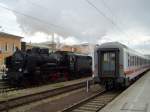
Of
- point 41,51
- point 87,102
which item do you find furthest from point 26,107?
point 41,51

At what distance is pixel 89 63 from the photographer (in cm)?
4200

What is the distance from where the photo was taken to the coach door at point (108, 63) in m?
19.8

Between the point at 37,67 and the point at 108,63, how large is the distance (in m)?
8.35

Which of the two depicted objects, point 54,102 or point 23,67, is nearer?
point 54,102

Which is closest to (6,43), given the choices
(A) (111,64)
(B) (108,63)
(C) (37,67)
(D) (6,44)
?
(D) (6,44)

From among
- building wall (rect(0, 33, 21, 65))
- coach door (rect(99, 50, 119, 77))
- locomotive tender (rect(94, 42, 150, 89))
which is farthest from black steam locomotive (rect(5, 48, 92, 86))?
building wall (rect(0, 33, 21, 65))

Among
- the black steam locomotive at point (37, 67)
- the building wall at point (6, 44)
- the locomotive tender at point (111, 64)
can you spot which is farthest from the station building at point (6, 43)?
the locomotive tender at point (111, 64)

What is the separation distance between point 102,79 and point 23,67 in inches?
310

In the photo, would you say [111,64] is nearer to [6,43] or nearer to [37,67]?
[37,67]

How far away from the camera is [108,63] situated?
65.9 ft

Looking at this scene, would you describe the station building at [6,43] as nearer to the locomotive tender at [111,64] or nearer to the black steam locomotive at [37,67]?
the black steam locomotive at [37,67]

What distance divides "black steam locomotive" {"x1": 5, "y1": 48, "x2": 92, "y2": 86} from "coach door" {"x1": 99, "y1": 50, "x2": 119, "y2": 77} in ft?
24.8

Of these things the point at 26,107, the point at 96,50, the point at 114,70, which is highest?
the point at 96,50

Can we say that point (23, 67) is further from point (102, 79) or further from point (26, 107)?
point (26, 107)
